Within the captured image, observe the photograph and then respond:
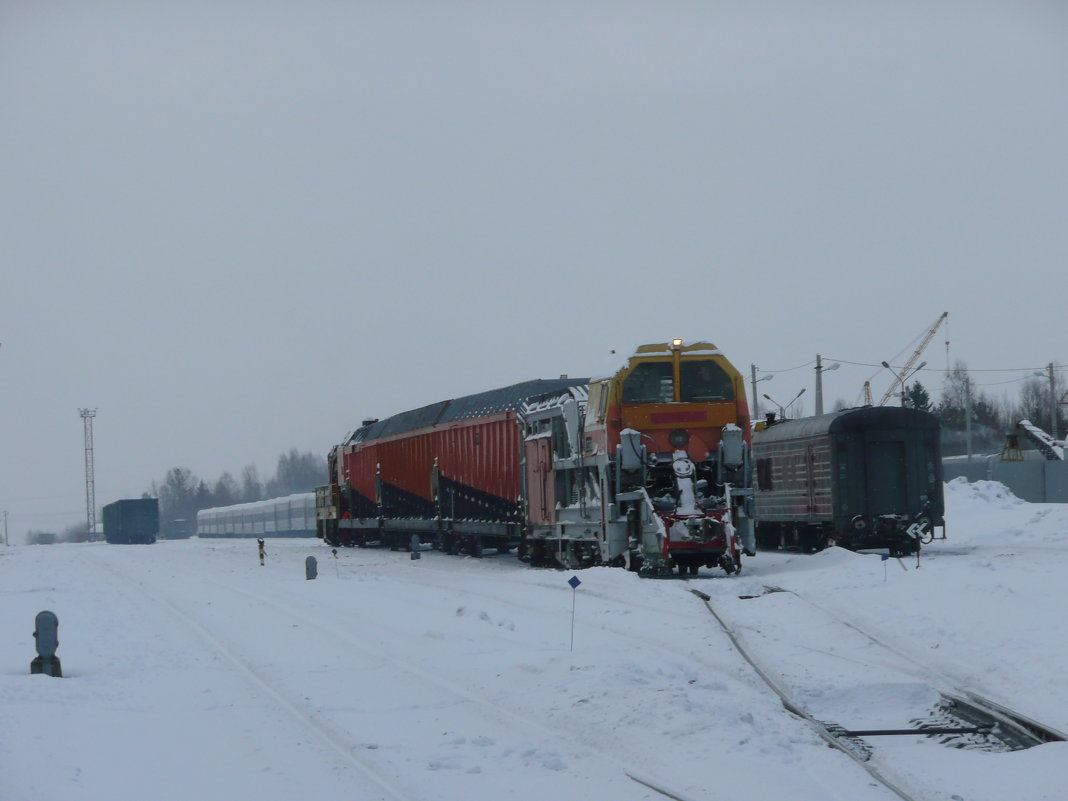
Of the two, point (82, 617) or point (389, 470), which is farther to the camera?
point (389, 470)

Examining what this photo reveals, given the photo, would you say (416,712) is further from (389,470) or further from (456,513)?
(389,470)

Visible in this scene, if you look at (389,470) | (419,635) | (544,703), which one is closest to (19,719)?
(544,703)

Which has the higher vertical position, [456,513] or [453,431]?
[453,431]

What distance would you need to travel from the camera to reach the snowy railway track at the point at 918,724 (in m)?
8.01

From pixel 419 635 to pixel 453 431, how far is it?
19.5 meters

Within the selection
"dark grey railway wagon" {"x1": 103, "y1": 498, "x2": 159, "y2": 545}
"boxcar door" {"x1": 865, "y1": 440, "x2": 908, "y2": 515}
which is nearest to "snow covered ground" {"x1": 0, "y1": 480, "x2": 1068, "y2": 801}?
"boxcar door" {"x1": 865, "y1": 440, "x2": 908, "y2": 515}

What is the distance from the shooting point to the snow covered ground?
7.84 meters

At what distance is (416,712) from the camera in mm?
10102

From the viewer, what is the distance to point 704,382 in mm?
21766

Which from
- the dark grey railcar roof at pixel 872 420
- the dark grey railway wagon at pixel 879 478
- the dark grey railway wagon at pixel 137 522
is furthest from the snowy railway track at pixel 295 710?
the dark grey railway wagon at pixel 137 522

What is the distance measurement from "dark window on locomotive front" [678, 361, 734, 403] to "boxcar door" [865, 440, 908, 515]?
229 inches

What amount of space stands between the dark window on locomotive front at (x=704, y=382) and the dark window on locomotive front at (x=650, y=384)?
0.21 m

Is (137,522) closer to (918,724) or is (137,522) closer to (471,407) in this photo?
(471,407)

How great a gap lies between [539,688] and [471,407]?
2304cm
